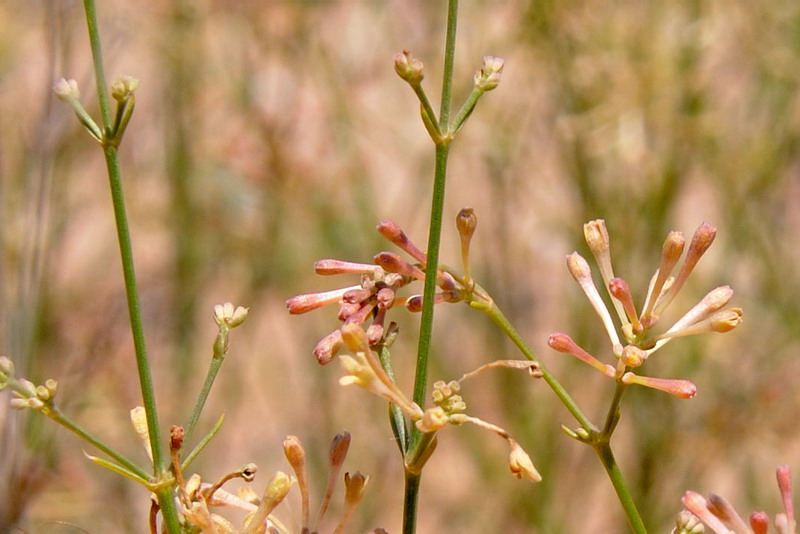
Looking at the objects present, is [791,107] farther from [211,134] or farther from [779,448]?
[211,134]

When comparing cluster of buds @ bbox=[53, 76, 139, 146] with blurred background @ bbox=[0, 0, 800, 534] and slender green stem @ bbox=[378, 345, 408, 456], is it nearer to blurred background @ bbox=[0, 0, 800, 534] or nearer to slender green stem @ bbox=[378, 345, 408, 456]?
slender green stem @ bbox=[378, 345, 408, 456]

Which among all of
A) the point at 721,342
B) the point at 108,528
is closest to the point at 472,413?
the point at 721,342

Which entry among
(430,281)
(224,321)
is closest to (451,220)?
(224,321)

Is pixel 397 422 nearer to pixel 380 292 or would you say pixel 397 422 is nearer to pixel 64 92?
pixel 380 292

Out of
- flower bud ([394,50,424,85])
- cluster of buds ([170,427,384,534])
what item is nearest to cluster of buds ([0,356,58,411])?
cluster of buds ([170,427,384,534])

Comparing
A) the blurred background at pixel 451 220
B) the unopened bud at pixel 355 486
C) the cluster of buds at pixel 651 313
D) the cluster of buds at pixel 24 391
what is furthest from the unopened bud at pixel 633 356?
the blurred background at pixel 451 220

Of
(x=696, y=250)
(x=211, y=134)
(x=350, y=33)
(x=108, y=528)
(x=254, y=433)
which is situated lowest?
(x=108, y=528)
